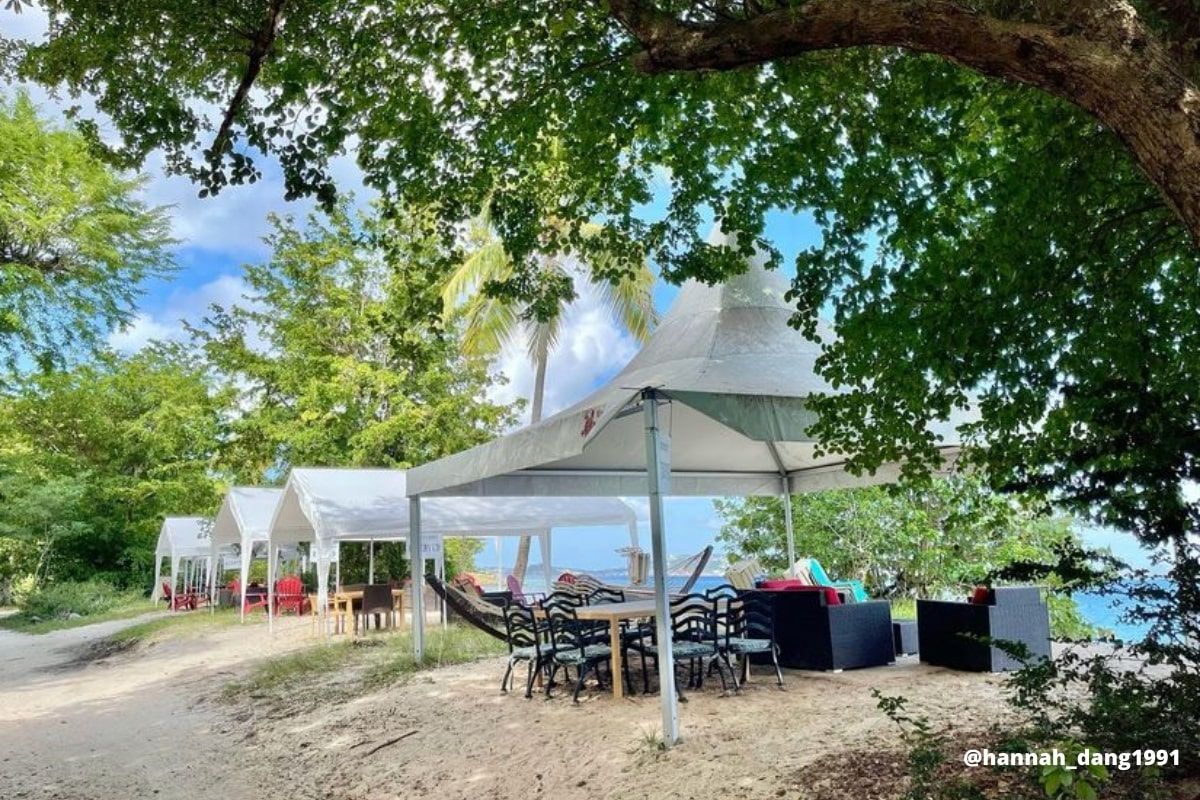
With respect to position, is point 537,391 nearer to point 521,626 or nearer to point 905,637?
point 521,626

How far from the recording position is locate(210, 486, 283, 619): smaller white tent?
15.7m

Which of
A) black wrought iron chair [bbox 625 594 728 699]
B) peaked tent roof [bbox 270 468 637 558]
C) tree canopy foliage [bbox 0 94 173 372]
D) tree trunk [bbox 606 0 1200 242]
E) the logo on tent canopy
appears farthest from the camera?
tree canopy foliage [bbox 0 94 173 372]

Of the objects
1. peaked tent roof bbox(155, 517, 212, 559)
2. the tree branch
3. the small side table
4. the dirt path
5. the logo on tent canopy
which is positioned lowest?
the dirt path

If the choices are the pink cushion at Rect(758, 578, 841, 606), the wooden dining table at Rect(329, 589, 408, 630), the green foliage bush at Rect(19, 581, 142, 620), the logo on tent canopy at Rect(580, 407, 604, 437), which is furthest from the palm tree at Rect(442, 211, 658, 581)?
the green foliage bush at Rect(19, 581, 142, 620)

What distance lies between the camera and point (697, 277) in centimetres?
556

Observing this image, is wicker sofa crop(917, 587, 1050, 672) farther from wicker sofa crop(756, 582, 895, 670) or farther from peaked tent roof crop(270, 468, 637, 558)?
peaked tent roof crop(270, 468, 637, 558)

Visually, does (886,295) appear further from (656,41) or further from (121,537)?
(121,537)

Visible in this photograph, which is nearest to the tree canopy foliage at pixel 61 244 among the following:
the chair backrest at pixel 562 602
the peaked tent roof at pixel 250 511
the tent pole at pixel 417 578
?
the peaked tent roof at pixel 250 511

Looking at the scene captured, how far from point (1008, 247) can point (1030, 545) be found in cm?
786

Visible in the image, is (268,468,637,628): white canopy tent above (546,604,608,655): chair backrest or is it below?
above

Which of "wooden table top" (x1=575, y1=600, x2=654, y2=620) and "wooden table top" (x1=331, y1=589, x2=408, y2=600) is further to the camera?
"wooden table top" (x1=331, y1=589, x2=408, y2=600)

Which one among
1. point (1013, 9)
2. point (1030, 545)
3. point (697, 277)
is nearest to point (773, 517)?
point (1030, 545)

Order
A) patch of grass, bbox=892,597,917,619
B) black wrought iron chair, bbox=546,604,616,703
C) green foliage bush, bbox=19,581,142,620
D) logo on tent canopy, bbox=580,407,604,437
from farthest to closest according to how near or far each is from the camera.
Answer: green foliage bush, bbox=19,581,142,620, patch of grass, bbox=892,597,917,619, black wrought iron chair, bbox=546,604,616,703, logo on tent canopy, bbox=580,407,604,437

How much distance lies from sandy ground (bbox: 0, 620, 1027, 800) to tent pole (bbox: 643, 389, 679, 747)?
30 centimetres
